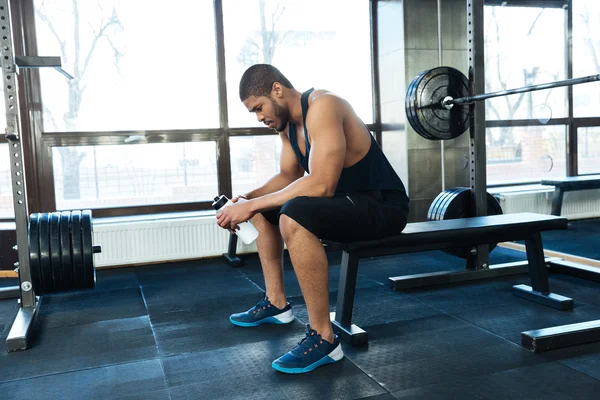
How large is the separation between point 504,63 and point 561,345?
342 cm

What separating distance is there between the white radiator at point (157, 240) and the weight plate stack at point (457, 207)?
157 cm

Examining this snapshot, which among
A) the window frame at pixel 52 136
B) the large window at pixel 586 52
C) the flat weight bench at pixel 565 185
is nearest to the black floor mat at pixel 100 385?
the window frame at pixel 52 136

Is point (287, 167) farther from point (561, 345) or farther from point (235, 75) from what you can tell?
point (235, 75)

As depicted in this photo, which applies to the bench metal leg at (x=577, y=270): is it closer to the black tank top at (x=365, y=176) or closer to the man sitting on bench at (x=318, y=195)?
the man sitting on bench at (x=318, y=195)

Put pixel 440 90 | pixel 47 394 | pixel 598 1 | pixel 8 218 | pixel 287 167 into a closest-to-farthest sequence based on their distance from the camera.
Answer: pixel 47 394 → pixel 287 167 → pixel 440 90 → pixel 8 218 → pixel 598 1

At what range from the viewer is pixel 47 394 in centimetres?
187

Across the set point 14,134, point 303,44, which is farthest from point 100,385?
point 303,44

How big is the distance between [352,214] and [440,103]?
130 centimetres

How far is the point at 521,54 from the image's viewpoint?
498 cm

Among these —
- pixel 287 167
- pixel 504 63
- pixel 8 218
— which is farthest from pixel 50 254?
pixel 504 63

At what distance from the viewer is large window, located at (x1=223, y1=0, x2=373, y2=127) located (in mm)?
4312

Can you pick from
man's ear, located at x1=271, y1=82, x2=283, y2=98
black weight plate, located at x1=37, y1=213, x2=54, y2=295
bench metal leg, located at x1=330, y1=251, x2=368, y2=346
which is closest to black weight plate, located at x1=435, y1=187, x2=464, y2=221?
bench metal leg, located at x1=330, y1=251, x2=368, y2=346

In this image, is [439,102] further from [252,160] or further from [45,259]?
[45,259]

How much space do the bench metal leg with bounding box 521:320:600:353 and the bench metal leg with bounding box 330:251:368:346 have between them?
610 mm
